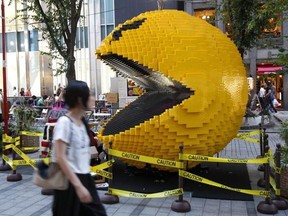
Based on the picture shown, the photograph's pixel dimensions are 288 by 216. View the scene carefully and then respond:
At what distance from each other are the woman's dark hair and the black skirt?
0.66 m

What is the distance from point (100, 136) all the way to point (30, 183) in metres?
1.80

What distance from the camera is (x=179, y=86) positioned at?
24.0 feet

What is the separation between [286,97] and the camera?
27109 millimetres

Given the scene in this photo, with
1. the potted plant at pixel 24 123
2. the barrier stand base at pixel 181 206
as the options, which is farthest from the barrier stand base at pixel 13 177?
the barrier stand base at pixel 181 206

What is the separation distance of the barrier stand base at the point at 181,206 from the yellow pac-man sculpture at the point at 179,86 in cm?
115

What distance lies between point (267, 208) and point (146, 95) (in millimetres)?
3642

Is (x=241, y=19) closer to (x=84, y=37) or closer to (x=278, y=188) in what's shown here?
(x=278, y=188)

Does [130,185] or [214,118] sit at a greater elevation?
[214,118]

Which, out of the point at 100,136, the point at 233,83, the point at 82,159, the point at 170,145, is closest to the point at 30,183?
the point at 100,136

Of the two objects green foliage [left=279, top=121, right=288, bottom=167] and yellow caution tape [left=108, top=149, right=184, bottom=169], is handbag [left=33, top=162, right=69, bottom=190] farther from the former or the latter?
green foliage [left=279, top=121, right=288, bottom=167]

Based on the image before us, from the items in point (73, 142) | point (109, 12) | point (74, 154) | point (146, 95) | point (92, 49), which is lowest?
point (74, 154)

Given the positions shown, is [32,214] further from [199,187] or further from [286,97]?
[286,97]

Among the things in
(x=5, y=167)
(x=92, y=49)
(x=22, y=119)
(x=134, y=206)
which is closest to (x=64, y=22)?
(x=22, y=119)

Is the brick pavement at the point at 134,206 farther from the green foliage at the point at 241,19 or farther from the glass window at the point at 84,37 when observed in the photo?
the glass window at the point at 84,37
